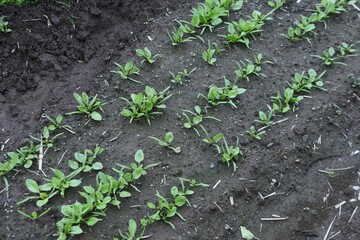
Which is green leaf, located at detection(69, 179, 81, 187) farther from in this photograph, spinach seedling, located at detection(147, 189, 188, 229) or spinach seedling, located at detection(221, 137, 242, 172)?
spinach seedling, located at detection(221, 137, 242, 172)

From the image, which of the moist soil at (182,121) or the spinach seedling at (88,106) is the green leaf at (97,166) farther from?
the spinach seedling at (88,106)

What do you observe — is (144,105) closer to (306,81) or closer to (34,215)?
(34,215)

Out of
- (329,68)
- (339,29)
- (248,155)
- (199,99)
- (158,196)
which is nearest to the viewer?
Answer: (158,196)

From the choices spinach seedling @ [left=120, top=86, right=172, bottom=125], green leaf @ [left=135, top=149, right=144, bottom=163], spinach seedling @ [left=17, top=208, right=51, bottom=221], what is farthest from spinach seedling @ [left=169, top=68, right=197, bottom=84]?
spinach seedling @ [left=17, top=208, right=51, bottom=221]

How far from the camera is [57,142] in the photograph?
3570mm

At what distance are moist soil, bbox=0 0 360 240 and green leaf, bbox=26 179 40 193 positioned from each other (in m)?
0.08

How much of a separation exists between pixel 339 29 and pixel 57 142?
2.68 meters

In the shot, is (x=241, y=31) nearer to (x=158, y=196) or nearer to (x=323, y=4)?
(x=323, y=4)

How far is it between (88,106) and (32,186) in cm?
75

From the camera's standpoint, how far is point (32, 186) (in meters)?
3.26

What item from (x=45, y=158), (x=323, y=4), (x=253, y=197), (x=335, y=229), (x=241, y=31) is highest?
(x=45, y=158)

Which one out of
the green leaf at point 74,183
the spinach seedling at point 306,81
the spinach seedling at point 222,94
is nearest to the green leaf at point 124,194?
the green leaf at point 74,183

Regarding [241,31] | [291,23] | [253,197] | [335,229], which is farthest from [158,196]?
[291,23]

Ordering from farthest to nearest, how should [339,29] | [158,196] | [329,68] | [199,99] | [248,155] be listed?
1. [339,29]
2. [329,68]
3. [199,99]
4. [248,155]
5. [158,196]
